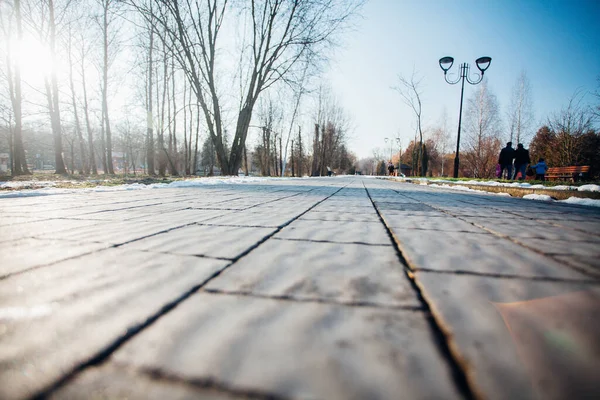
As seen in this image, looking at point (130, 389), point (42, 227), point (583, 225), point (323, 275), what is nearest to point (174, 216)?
point (42, 227)

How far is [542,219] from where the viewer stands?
239 centimetres

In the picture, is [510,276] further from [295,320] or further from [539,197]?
[539,197]

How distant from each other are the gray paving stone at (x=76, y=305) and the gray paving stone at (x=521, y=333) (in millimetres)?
779

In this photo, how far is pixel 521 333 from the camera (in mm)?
634

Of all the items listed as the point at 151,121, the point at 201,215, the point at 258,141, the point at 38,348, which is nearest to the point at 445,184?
the point at 201,215

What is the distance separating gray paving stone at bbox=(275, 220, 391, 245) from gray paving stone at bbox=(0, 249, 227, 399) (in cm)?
64

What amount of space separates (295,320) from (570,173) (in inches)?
731

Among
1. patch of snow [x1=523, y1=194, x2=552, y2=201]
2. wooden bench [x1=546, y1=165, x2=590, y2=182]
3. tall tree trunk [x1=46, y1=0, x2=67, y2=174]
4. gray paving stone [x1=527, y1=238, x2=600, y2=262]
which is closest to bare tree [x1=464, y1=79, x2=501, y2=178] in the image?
wooden bench [x1=546, y1=165, x2=590, y2=182]

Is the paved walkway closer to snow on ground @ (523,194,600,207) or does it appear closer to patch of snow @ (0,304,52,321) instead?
patch of snow @ (0,304,52,321)

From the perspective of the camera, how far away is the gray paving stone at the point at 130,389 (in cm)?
45

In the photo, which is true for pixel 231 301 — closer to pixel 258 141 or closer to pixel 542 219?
pixel 542 219

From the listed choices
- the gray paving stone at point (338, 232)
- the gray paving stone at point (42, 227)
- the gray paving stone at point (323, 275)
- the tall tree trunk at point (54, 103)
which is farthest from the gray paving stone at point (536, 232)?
the tall tree trunk at point (54, 103)

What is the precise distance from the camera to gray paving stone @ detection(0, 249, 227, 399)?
521 millimetres

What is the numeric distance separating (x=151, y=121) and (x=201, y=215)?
20.8 m
